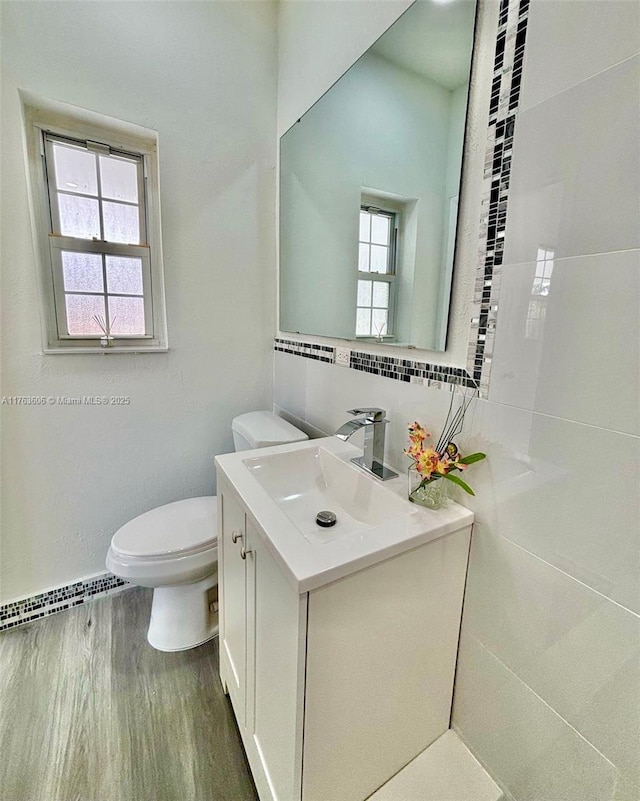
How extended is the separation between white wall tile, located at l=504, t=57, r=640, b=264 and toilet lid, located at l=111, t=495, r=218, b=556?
1.28 m

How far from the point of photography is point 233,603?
41.6 inches

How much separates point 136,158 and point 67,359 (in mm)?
884

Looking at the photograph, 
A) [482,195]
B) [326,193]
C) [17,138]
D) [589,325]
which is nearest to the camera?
[589,325]

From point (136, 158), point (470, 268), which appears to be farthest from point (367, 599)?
point (136, 158)

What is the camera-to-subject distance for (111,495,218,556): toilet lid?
129 cm

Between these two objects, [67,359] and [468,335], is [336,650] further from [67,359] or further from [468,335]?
[67,359]

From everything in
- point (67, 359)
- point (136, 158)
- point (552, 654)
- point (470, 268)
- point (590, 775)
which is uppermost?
point (136, 158)

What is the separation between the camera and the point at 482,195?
833mm

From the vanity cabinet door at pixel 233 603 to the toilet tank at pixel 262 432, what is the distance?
0.37 m

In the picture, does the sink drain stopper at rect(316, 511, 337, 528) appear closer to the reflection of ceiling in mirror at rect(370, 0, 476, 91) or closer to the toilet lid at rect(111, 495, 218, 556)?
the toilet lid at rect(111, 495, 218, 556)

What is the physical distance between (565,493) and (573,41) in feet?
2.69

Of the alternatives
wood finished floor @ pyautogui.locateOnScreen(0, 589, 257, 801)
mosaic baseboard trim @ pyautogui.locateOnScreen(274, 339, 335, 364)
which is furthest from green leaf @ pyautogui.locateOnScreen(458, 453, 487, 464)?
wood finished floor @ pyautogui.locateOnScreen(0, 589, 257, 801)

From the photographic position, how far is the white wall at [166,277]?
129 centimetres

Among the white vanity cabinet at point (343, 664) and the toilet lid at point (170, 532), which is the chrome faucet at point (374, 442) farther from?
the toilet lid at point (170, 532)
